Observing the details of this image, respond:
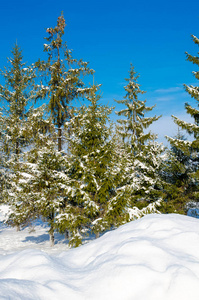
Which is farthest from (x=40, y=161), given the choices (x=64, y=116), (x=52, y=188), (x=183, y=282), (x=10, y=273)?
(x=183, y=282)

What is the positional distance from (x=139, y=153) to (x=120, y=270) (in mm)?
11662

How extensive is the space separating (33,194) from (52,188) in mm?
1143

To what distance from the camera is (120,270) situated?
8.96 ft

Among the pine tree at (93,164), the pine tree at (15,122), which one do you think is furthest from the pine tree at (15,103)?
the pine tree at (93,164)

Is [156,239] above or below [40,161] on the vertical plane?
below

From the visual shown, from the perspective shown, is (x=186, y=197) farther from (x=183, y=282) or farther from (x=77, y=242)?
(x=183, y=282)

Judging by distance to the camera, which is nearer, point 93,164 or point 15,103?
point 93,164

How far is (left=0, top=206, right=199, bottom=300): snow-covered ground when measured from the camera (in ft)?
7.91

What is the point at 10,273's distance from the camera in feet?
9.80

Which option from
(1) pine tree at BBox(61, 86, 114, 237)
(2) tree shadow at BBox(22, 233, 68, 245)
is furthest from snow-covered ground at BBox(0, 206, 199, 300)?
(2) tree shadow at BBox(22, 233, 68, 245)

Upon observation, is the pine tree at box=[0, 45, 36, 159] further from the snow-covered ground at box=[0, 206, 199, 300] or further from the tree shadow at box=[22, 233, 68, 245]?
the snow-covered ground at box=[0, 206, 199, 300]

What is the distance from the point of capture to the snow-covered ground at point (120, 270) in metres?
2.41

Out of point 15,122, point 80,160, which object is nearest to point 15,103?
point 15,122

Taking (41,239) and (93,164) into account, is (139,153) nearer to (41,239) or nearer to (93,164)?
(93,164)
